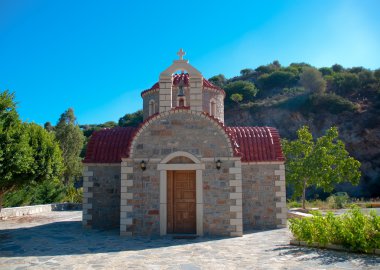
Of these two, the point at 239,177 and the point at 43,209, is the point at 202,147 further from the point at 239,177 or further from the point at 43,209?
the point at 43,209

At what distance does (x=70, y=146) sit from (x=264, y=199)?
27.5m

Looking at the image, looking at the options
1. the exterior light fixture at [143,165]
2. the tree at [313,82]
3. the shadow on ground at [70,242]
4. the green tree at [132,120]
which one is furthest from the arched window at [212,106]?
the tree at [313,82]

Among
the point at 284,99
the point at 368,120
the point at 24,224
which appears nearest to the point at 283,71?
the point at 284,99

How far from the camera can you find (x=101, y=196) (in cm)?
1334

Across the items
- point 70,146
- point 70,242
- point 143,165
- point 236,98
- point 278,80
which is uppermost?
point 278,80

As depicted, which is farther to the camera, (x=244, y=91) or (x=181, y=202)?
(x=244, y=91)

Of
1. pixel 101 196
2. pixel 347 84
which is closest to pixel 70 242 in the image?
pixel 101 196

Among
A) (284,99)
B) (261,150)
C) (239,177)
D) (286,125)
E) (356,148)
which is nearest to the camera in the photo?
(239,177)

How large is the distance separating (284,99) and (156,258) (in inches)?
1728

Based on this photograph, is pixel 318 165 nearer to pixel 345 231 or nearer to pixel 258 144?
pixel 258 144

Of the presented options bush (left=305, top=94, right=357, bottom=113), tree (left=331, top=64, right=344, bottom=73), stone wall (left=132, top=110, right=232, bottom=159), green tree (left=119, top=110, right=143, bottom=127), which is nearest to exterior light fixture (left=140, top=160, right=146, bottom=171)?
stone wall (left=132, top=110, right=232, bottom=159)

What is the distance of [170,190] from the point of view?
11305 mm

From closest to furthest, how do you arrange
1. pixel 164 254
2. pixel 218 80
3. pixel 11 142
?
pixel 164 254
pixel 11 142
pixel 218 80

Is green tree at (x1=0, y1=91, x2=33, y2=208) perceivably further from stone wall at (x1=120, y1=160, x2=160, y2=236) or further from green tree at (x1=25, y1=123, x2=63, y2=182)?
stone wall at (x1=120, y1=160, x2=160, y2=236)
